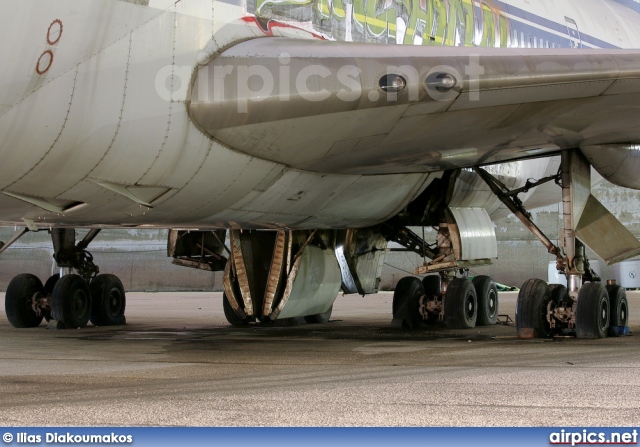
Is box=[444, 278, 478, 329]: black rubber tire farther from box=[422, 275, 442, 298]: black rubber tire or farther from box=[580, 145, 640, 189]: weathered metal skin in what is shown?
box=[580, 145, 640, 189]: weathered metal skin

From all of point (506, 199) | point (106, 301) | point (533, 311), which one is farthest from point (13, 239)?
point (533, 311)

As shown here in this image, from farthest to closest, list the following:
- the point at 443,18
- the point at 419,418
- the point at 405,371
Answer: the point at 443,18 < the point at 405,371 < the point at 419,418

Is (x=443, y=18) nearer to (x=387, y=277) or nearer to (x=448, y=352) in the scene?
(x=448, y=352)

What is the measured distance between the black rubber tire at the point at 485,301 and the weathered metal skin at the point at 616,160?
3044 mm

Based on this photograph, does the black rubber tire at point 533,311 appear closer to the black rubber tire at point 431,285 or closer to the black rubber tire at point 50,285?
the black rubber tire at point 431,285

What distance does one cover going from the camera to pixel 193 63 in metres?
8.12

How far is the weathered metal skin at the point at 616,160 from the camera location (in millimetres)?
11047

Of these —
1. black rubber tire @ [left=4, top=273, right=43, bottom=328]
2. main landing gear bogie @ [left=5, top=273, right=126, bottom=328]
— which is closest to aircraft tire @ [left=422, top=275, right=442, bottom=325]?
main landing gear bogie @ [left=5, top=273, right=126, bottom=328]

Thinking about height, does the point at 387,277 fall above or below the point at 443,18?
below

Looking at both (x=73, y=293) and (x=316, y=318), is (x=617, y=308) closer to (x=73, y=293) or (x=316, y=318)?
(x=316, y=318)

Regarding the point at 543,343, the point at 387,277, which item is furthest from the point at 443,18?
the point at 387,277

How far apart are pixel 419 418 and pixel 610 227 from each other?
22.9 ft

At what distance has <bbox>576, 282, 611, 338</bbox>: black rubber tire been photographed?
11000mm

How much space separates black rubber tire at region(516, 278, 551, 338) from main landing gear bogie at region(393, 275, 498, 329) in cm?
220
